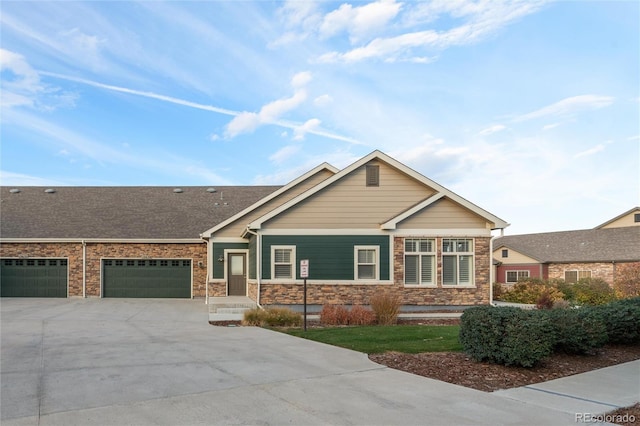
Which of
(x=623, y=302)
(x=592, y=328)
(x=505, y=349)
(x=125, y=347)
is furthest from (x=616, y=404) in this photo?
(x=125, y=347)

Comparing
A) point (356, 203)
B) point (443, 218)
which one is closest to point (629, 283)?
point (443, 218)

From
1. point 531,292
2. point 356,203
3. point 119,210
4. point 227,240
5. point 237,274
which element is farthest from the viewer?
point 119,210

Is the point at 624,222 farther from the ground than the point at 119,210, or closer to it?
closer to it

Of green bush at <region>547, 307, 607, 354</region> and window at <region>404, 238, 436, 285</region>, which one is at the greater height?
window at <region>404, 238, 436, 285</region>

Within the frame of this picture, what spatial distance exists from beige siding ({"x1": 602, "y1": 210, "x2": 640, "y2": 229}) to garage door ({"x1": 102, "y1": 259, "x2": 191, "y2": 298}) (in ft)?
118

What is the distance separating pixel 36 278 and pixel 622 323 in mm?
25296

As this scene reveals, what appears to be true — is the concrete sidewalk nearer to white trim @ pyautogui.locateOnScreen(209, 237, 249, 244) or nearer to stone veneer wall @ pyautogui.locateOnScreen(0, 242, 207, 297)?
white trim @ pyautogui.locateOnScreen(209, 237, 249, 244)

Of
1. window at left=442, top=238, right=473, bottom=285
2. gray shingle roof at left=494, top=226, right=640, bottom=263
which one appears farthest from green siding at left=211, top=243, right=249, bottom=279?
gray shingle roof at left=494, top=226, right=640, bottom=263

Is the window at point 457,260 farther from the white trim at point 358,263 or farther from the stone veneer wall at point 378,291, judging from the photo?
the white trim at point 358,263

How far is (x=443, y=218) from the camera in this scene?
18.8m

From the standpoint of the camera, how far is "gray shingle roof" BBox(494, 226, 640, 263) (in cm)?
3619

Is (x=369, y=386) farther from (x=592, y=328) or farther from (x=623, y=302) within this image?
(x=623, y=302)

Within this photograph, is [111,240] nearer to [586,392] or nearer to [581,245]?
[586,392]

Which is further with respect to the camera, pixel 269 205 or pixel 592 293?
pixel 592 293
